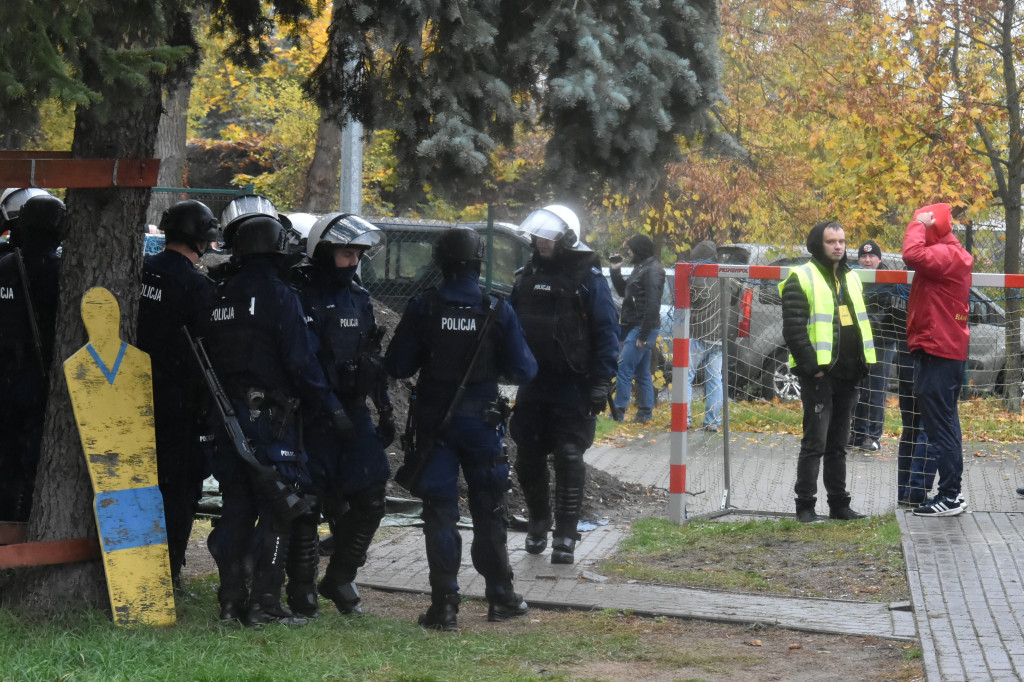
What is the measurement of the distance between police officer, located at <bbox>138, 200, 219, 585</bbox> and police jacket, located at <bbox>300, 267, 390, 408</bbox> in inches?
20.6

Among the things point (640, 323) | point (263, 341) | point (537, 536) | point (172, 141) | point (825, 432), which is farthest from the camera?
point (172, 141)

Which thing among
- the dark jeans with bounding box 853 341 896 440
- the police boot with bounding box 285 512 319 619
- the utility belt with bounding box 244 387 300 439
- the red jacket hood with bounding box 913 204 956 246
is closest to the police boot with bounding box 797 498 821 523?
the red jacket hood with bounding box 913 204 956 246

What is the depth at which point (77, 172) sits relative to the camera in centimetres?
550

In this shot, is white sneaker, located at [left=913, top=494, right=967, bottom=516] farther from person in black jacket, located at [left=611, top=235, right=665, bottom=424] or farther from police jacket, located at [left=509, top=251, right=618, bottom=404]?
person in black jacket, located at [left=611, top=235, right=665, bottom=424]

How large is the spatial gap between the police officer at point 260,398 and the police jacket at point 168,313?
0.41 metres

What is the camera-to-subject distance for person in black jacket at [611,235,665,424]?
13242 millimetres

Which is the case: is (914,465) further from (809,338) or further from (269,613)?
(269,613)

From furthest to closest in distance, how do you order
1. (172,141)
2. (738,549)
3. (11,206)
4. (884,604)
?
1. (172,141)
2. (738,549)
3. (11,206)
4. (884,604)

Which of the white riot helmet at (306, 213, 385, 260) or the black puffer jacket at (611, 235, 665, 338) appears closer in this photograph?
the white riot helmet at (306, 213, 385, 260)

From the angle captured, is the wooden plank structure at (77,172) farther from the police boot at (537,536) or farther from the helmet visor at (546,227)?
the police boot at (537,536)

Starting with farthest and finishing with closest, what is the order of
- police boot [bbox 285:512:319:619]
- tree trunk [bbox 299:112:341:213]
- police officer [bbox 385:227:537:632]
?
tree trunk [bbox 299:112:341:213], police officer [bbox 385:227:537:632], police boot [bbox 285:512:319:619]

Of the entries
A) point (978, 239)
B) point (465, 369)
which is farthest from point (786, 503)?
point (978, 239)

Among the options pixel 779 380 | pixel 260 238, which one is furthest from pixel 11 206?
pixel 779 380

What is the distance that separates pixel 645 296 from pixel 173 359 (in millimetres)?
7966
